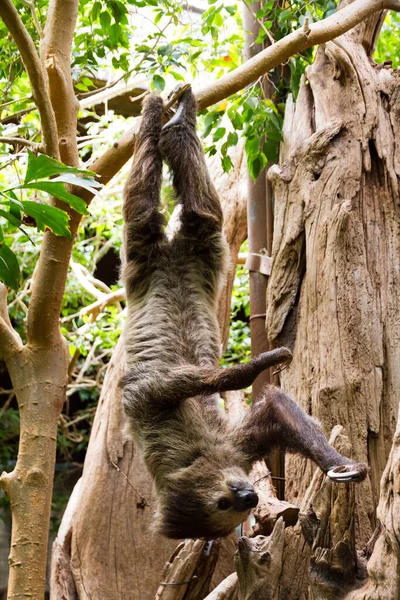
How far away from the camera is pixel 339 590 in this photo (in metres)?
2.95

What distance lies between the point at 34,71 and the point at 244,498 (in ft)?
7.19

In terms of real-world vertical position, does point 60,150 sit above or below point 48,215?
above

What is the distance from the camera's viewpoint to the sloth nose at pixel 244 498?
10.7 feet

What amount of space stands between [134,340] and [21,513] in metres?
1.07

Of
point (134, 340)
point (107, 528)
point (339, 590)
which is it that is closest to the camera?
point (339, 590)

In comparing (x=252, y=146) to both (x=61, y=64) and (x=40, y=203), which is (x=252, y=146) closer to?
(x=61, y=64)

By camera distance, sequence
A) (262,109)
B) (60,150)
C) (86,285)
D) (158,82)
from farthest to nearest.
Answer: (86,285) < (262,109) < (158,82) < (60,150)

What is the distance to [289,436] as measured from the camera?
342cm

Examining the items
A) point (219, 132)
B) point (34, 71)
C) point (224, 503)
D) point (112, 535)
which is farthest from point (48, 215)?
point (112, 535)

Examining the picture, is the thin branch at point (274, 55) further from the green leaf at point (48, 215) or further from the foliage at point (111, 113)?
the green leaf at point (48, 215)

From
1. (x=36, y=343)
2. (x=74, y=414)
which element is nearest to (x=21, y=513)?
(x=36, y=343)

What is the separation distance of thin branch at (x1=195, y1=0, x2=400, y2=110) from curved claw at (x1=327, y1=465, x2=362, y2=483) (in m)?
1.91

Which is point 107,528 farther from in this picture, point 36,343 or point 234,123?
point 234,123

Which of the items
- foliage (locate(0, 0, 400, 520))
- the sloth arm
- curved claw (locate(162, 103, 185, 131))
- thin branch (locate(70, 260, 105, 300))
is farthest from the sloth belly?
thin branch (locate(70, 260, 105, 300))
